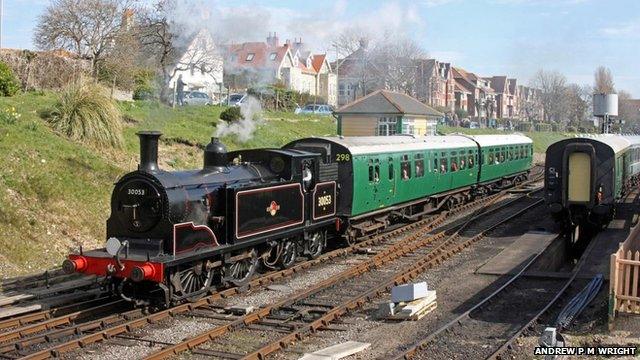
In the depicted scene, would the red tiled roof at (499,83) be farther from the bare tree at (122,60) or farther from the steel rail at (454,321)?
the steel rail at (454,321)

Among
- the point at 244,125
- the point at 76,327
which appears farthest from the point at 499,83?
the point at 76,327

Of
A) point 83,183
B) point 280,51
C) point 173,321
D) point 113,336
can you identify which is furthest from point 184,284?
point 280,51

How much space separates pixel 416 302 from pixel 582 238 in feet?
40.2

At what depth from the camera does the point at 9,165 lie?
15.9 metres

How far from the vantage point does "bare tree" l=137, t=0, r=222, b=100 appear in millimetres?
18375

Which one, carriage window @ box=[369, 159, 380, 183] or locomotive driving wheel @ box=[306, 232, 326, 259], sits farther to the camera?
carriage window @ box=[369, 159, 380, 183]

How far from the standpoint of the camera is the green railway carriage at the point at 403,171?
16.7m

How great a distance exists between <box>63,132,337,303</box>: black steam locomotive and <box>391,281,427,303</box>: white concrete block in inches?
122

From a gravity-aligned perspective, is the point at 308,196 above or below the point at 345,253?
above

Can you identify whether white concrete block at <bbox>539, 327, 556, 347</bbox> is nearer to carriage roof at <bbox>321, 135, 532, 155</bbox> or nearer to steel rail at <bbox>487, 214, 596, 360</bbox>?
steel rail at <bbox>487, 214, 596, 360</bbox>

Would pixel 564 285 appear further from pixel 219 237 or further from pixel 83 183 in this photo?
pixel 83 183

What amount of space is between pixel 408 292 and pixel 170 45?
1261cm

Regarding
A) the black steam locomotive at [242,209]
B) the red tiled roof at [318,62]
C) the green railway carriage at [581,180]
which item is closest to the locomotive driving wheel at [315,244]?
the black steam locomotive at [242,209]

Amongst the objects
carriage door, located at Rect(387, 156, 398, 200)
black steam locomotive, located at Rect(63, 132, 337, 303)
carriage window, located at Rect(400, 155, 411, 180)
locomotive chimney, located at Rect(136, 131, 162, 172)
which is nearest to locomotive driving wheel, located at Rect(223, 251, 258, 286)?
black steam locomotive, located at Rect(63, 132, 337, 303)
